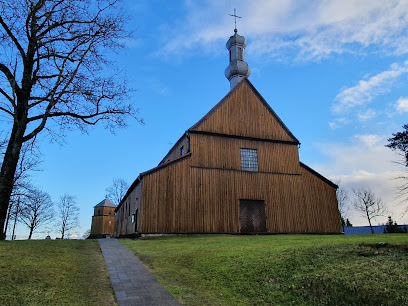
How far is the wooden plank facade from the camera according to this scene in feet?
70.0

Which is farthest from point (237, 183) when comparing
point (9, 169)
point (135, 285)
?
point (135, 285)

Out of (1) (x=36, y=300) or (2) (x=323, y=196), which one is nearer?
(1) (x=36, y=300)

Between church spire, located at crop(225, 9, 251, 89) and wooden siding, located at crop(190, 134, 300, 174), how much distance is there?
30.1ft

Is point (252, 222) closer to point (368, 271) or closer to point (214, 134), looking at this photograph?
point (214, 134)

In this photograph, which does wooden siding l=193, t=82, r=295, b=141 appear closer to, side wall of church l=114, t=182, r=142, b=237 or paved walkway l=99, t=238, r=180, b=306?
side wall of church l=114, t=182, r=142, b=237

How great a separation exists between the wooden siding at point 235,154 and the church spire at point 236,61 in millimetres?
9176

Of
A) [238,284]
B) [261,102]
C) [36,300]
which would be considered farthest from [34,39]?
[261,102]

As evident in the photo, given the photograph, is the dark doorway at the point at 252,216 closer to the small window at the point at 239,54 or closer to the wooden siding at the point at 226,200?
the wooden siding at the point at 226,200

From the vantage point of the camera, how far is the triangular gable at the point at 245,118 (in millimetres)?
24641

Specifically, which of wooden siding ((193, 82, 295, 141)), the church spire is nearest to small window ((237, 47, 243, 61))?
the church spire

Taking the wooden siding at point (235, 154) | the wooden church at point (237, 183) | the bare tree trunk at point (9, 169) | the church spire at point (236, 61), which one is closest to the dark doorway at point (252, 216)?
the wooden church at point (237, 183)

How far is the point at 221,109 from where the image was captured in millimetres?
25203

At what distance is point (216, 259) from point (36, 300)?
19.5 ft

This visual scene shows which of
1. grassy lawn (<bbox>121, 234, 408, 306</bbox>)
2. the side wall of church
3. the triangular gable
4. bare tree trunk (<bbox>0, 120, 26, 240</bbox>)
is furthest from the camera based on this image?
the triangular gable
